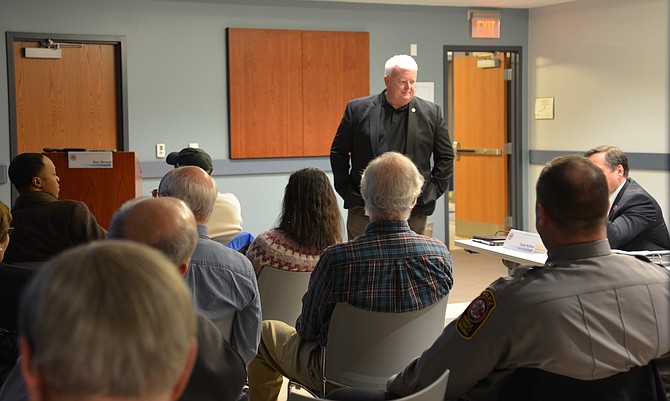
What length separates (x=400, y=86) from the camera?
5141mm

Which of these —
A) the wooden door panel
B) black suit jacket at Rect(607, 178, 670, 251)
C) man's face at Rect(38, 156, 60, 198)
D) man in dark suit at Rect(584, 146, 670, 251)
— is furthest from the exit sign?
man's face at Rect(38, 156, 60, 198)

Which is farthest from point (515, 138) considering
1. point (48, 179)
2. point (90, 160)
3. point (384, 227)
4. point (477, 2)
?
point (384, 227)

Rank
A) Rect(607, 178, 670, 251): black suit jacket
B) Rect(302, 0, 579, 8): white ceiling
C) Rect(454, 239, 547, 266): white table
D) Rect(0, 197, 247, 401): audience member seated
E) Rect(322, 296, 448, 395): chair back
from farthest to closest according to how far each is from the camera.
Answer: Rect(302, 0, 579, 8): white ceiling, Rect(607, 178, 670, 251): black suit jacket, Rect(454, 239, 547, 266): white table, Rect(322, 296, 448, 395): chair back, Rect(0, 197, 247, 401): audience member seated

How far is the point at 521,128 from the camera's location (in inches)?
360

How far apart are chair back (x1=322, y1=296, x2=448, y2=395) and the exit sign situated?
6.30 metres

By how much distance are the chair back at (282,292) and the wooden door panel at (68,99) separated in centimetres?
428

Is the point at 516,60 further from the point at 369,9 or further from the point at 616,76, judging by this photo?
the point at 369,9

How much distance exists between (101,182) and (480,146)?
5.65 metres

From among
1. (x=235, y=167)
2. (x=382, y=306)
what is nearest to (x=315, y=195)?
(x=382, y=306)

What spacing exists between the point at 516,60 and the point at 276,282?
6.26m

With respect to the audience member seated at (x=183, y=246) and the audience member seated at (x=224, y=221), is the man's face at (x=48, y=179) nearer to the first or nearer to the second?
the audience member seated at (x=224, y=221)

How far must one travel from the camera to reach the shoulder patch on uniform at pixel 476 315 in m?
1.97

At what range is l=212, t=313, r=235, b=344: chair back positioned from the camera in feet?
9.00

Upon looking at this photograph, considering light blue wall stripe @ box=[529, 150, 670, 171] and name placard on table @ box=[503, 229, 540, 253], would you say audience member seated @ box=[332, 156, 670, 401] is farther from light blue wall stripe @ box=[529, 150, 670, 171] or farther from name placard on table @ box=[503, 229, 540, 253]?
light blue wall stripe @ box=[529, 150, 670, 171]
